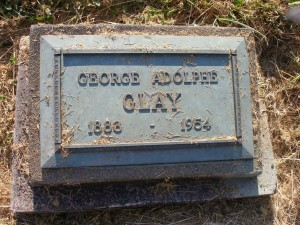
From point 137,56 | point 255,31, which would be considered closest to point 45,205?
point 137,56

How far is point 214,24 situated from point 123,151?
4.55 feet

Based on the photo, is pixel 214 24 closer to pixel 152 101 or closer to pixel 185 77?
pixel 185 77

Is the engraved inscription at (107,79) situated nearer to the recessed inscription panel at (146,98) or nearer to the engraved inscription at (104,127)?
the recessed inscription panel at (146,98)

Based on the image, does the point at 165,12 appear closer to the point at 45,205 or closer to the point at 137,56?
the point at 137,56

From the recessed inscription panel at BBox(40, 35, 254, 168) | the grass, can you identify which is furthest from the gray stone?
the grass

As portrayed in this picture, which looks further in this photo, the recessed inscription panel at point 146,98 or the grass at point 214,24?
the grass at point 214,24

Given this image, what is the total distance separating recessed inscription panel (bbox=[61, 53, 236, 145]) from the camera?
8.95 feet

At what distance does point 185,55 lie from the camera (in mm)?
2879

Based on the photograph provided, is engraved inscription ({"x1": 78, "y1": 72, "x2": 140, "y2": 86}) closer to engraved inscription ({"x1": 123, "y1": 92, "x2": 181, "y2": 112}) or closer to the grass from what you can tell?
engraved inscription ({"x1": 123, "y1": 92, "x2": 181, "y2": 112})

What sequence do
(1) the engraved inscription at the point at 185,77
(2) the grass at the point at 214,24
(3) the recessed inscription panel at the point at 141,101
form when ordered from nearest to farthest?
(3) the recessed inscription panel at the point at 141,101 < (1) the engraved inscription at the point at 185,77 < (2) the grass at the point at 214,24

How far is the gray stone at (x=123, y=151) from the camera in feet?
8.94

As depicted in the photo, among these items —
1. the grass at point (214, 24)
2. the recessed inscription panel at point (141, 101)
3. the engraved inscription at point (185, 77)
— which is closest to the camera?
the recessed inscription panel at point (141, 101)

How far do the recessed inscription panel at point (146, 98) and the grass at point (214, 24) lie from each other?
0.64 m

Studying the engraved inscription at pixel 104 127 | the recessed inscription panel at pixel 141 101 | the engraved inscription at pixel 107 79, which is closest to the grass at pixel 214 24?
the recessed inscription panel at pixel 141 101
